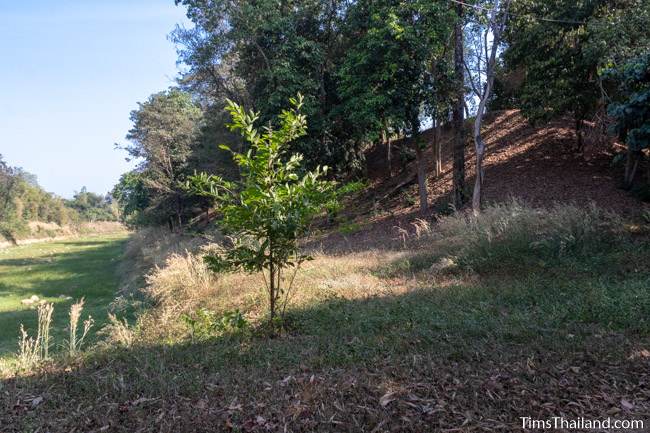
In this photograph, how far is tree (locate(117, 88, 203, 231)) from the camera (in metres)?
27.4

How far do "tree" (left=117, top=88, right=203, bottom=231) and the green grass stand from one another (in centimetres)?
537

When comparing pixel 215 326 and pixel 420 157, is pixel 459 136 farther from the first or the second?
pixel 215 326

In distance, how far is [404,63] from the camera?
13.8m

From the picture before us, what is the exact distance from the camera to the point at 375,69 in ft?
47.7

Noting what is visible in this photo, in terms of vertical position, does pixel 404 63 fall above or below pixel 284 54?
below

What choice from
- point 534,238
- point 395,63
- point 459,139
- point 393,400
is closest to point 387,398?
point 393,400

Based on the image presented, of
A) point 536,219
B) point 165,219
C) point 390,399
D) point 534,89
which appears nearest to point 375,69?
point 534,89

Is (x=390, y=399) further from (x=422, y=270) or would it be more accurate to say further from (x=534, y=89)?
(x=534, y=89)

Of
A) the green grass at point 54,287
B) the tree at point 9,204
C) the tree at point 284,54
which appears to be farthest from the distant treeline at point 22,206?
the tree at point 284,54

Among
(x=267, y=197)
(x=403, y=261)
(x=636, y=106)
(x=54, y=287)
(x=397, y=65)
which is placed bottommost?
(x=54, y=287)

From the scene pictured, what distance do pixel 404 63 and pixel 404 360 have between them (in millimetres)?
11685

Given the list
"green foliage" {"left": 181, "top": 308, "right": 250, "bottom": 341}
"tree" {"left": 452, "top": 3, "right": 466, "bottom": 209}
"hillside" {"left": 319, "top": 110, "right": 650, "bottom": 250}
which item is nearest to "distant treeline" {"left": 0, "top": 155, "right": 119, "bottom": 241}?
"hillside" {"left": 319, "top": 110, "right": 650, "bottom": 250}

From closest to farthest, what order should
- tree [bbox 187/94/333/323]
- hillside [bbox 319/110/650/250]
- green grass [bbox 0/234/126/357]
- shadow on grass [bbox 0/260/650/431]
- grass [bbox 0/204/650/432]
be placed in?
grass [bbox 0/204/650/432], shadow on grass [bbox 0/260/650/431], tree [bbox 187/94/333/323], green grass [bbox 0/234/126/357], hillside [bbox 319/110/650/250]

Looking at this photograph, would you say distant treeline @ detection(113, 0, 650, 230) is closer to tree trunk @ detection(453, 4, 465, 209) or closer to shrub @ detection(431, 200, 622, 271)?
tree trunk @ detection(453, 4, 465, 209)
